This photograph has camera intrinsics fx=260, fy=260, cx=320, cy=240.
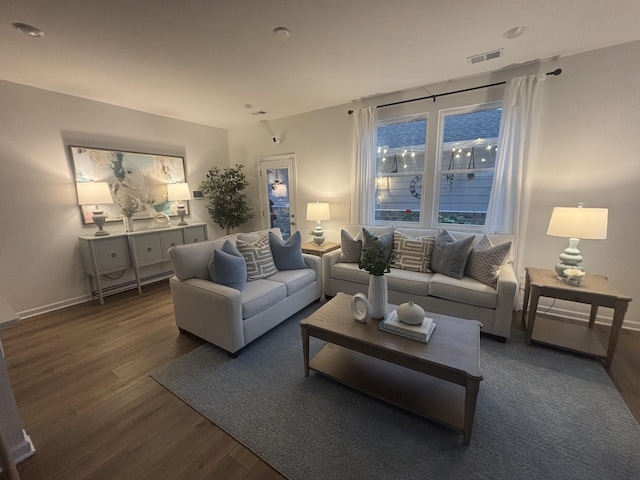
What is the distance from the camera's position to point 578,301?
6.88ft

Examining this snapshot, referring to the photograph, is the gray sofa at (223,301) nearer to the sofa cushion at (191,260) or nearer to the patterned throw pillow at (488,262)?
the sofa cushion at (191,260)

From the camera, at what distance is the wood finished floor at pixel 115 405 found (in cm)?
138

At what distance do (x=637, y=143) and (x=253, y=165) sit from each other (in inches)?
196

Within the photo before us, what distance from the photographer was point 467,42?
7.39 ft

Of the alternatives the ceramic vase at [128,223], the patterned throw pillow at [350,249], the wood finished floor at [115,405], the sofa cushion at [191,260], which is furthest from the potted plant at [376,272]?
the ceramic vase at [128,223]

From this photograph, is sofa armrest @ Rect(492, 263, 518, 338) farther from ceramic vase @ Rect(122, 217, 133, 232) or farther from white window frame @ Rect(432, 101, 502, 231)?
ceramic vase @ Rect(122, 217, 133, 232)

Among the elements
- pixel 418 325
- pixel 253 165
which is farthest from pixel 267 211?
pixel 418 325

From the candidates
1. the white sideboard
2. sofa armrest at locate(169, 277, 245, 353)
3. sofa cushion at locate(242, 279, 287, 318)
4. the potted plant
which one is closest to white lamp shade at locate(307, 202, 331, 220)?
sofa cushion at locate(242, 279, 287, 318)

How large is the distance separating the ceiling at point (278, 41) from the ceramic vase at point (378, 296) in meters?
1.91

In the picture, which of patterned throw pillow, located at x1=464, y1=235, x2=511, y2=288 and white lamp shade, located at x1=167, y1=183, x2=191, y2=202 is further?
white lamp shade, located at x1=167, y1=183, x2=191, y2=202

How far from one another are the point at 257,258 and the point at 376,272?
143cm

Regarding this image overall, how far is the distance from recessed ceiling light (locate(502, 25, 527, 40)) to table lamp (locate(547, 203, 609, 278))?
1509 mm

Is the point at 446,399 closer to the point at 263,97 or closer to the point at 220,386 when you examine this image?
the point at 220,386

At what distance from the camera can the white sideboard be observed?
3309mm
